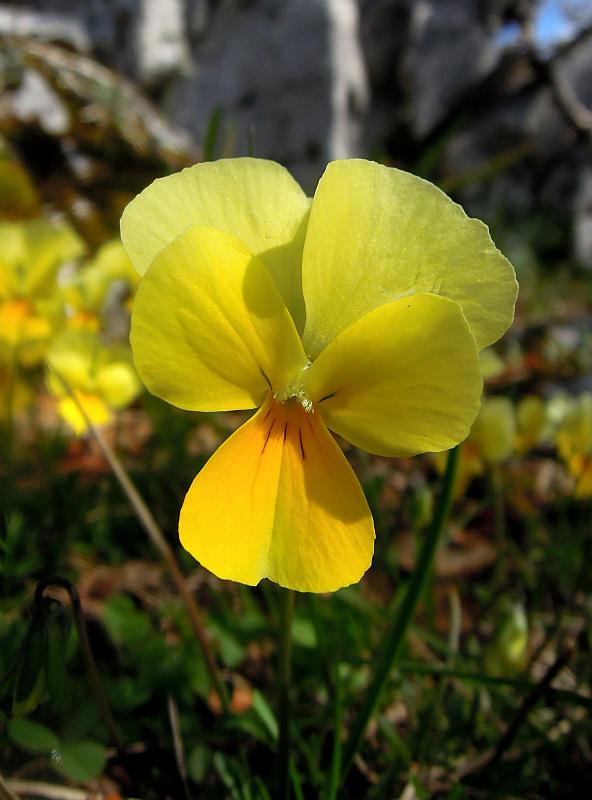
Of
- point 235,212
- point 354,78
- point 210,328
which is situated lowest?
point 210,328

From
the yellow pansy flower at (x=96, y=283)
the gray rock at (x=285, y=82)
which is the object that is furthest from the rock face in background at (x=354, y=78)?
the yellow pansy flower at (x=96, y=283)

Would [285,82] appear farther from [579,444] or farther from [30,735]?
[30,735]

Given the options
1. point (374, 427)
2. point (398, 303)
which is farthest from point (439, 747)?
point (398, 303)

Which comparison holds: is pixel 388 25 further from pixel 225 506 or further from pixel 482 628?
pixel 225 506

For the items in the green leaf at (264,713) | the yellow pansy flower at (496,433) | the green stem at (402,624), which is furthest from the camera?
the yellow pansy flower at (496,433)

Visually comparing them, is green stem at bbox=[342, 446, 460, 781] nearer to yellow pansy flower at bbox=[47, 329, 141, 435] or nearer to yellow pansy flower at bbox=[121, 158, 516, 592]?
yellow pansy flower at bbox=[121, 158, 516, 592]

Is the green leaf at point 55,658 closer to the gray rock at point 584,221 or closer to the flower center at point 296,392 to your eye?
the flower center at point 296,392

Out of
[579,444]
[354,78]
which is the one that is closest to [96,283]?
[579,444]
